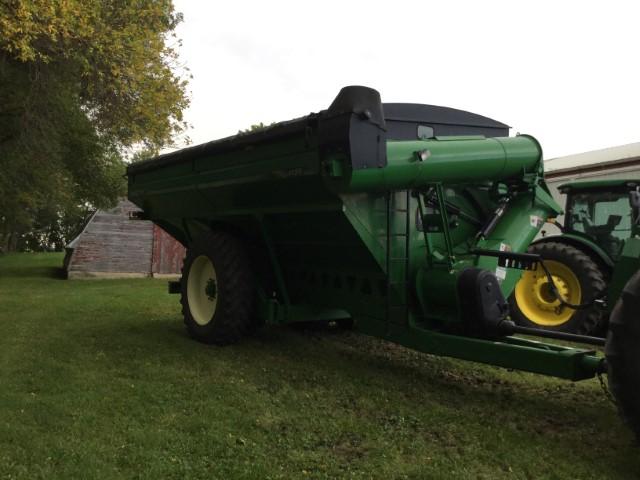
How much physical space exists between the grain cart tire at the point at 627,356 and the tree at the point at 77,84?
8011 mm

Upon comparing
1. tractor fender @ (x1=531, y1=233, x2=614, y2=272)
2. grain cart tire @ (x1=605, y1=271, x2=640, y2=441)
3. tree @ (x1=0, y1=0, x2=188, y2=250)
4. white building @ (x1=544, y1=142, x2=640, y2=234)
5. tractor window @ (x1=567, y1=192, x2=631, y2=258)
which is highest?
tree @ (x1=0, y1=0, x2=188, y2=250)

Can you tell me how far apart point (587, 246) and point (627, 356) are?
16.4 feet

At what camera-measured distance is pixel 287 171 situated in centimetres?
473

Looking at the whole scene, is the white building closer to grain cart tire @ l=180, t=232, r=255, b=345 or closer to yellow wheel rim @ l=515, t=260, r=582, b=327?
yellow wheel rim @ l=515, t=260, r=582, b=327

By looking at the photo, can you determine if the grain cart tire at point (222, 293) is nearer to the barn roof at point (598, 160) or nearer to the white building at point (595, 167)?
the white building at point (595, 167)

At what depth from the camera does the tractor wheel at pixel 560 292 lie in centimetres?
709

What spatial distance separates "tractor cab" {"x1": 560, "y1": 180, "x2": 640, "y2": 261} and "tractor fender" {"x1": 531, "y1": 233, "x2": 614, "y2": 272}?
145 millimetres

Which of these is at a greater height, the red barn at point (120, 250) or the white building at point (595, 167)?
the white building at point (595, 167)

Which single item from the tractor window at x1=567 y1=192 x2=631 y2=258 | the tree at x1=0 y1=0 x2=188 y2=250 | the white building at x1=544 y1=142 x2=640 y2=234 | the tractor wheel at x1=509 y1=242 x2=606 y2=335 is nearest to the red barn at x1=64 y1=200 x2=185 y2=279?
the tree at x1=0 y1=0 x2=188 y2=250

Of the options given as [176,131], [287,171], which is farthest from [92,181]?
[287,171]

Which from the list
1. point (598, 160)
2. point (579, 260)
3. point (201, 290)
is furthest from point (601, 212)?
point (201, 290)

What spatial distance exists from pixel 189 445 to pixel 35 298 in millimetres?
8592

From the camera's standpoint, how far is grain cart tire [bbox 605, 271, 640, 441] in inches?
119

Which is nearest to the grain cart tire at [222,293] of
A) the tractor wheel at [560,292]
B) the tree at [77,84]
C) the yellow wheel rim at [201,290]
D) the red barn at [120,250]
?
the yellow wheel rim at [201,290]
